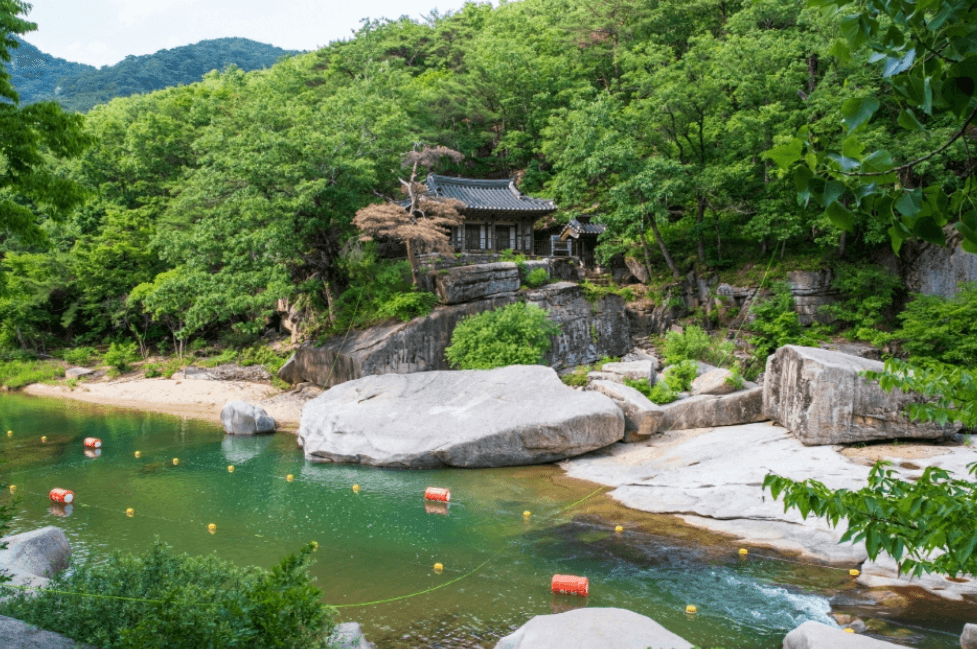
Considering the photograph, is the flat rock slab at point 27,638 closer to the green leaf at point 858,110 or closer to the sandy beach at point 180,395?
the green leaf at point 858,110

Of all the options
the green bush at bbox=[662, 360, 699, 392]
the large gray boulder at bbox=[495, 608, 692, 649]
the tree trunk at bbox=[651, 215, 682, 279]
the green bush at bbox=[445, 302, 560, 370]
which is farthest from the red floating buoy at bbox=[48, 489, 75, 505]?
the tree trunk at bbox=[651, 215, 682, 279]

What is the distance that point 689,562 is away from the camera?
901cm

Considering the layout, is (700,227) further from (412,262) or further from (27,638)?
(27,638)

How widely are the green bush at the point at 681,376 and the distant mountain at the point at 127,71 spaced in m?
84.1

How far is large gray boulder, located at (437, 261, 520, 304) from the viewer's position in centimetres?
2084

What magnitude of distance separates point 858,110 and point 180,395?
992 inches

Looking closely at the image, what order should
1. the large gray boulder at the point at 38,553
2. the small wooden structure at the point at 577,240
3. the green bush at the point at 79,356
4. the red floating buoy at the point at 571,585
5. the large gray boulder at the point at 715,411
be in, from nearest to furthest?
the large gray boulder at the point at 38,553
the red floating buoy at the point at 571,585
the large gray boulder at the point at 715,411
the small wooden structure at the point at 577,240
the green bush at the point at 79,356

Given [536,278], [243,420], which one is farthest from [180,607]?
[536,278]

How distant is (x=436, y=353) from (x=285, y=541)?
430 inches

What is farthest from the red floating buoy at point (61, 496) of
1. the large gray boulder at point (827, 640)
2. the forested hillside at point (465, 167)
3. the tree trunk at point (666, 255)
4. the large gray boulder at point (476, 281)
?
the tree trunk at point (666, 255)

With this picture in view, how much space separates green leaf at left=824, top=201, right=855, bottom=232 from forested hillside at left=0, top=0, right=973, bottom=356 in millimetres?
13697

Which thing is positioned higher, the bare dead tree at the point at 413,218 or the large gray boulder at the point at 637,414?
the bare dead tree at the point at 413,218

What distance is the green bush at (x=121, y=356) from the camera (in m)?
25.8

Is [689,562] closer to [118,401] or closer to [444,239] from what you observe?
[444,239]
